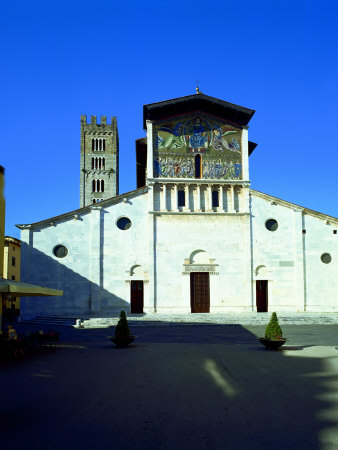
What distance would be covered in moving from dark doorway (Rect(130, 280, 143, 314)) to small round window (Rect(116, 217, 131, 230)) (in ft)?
13.3

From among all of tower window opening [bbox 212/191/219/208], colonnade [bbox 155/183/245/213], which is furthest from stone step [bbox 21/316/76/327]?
tower window opening [bbox 212/191/219/208]

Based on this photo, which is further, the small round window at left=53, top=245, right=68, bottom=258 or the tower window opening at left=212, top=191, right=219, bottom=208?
the tower window opening at left=212, top=191, right=219, bottom=208

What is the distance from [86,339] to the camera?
20219 millimetres

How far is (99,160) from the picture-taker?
73.2 metres

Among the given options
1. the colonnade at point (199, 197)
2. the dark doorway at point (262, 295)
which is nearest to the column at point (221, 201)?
the colonnade at point (199, 197)

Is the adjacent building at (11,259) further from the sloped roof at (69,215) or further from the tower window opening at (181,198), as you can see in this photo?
the tower window opening at (181,198)

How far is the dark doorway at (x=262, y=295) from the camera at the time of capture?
32.5 meters

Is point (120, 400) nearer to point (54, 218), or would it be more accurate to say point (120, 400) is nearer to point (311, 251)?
point (54, 218)

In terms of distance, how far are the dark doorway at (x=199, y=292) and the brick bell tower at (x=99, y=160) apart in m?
41.4

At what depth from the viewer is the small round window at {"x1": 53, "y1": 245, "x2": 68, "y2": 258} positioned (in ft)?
102

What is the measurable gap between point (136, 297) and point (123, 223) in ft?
18.3

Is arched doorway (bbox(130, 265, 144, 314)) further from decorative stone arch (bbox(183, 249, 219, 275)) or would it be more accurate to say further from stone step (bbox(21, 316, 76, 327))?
stone step (bbox(21, 316, 76, 327))

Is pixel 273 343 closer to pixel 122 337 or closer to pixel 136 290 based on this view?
pixel 122 337

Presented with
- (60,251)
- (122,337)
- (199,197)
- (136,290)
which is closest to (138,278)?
(136,290)
